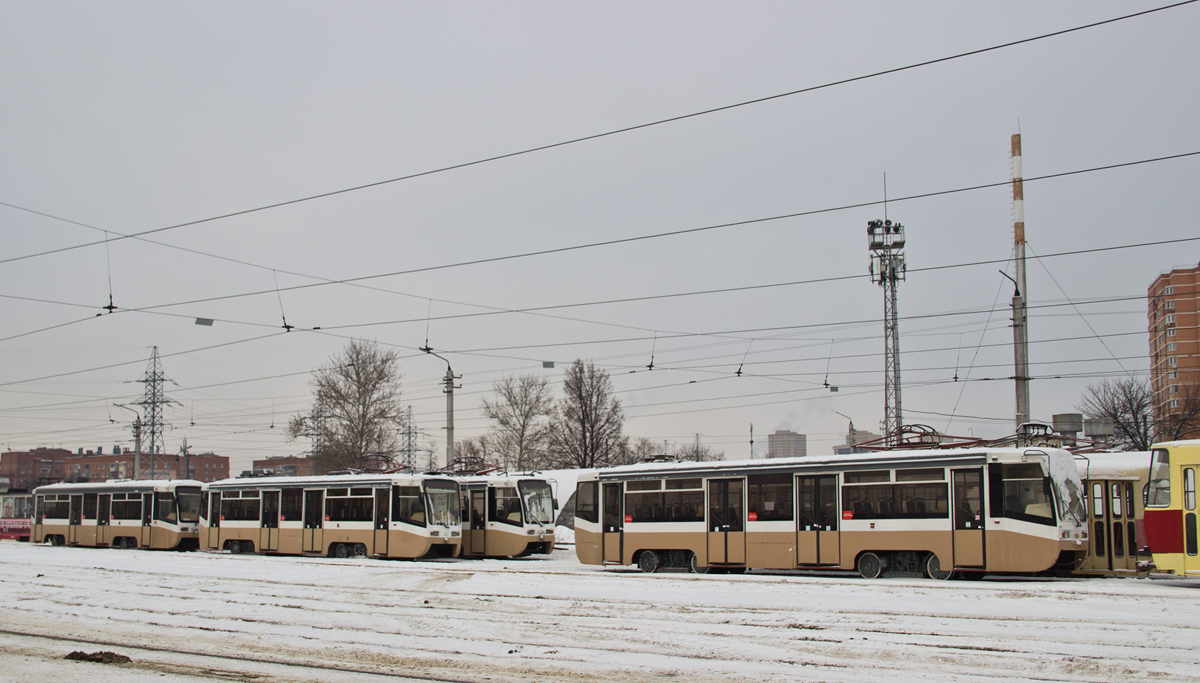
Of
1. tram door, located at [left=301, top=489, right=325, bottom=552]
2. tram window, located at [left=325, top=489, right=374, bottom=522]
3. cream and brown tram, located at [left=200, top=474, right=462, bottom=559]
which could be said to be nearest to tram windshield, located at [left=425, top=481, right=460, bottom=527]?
cream and brown tram, located at [left=200, top=474, right=462, bottom=559]

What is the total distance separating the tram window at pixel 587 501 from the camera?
25516 millimetres

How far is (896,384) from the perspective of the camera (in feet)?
117

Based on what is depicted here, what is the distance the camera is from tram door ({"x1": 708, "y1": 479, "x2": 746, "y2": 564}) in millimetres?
22781

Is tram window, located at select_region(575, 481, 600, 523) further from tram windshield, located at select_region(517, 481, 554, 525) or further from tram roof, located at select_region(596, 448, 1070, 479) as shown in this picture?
tram windshield, located at select_region(517, 481, 554, 525)

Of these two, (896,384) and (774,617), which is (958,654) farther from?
(896,384)

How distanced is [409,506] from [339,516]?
2.94m

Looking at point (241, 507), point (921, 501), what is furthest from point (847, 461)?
point (241, 507)

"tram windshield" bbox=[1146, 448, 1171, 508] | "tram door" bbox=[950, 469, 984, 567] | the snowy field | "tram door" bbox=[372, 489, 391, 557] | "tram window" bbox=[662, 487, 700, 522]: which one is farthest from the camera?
"tram door" bbox=[372, 489, 391, 557]

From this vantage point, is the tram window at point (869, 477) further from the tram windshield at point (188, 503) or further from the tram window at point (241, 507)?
the tram windshield at point (188, 503)

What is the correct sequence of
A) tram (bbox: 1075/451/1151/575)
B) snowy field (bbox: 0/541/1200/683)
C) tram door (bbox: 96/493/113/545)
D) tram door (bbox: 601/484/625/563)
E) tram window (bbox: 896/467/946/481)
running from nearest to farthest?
snowy field (bbox: 0/541/1200/683), tram window (bbox: 896/467/946/481), tram (bbox: 1075/451/1151/575), tram door (bbox: 601/484/625/563), tram door (bbox: 96/493/113/545)

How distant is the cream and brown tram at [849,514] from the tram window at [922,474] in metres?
0.02

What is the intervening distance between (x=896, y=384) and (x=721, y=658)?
85.9 feet

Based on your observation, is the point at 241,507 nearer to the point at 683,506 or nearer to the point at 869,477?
the point at 683,506

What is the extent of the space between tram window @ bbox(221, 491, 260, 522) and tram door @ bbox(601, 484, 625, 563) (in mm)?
14309
